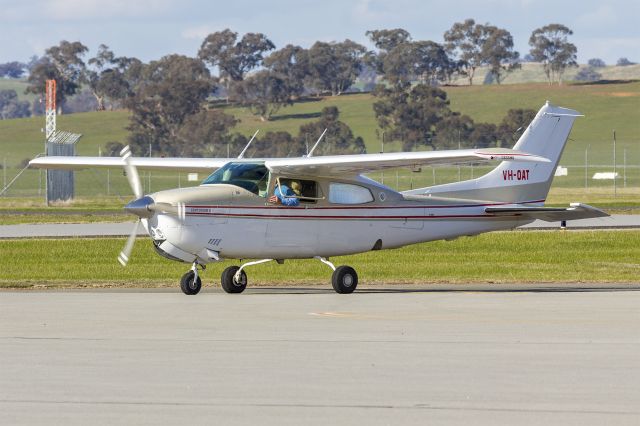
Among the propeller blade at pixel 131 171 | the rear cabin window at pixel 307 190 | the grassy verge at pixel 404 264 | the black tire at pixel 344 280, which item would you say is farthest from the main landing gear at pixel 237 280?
the grassy verge at pixel 404 264

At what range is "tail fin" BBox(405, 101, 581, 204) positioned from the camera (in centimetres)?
2172

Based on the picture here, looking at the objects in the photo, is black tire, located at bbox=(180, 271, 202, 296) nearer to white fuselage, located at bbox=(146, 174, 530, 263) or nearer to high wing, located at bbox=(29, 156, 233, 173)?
white fuselage, located at bbox=(146, 174, 530, 263)

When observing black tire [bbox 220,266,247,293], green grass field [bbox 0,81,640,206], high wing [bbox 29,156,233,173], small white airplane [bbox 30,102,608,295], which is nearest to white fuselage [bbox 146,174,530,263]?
small white airplane [bbox 30,102,608,295]

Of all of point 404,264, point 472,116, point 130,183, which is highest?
point 472,116

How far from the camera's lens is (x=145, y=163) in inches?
891

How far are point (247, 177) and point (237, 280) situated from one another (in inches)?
68.6

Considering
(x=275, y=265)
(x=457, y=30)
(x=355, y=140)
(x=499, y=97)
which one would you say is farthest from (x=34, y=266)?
(x=457, y=30)

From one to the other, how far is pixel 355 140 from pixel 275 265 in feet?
297

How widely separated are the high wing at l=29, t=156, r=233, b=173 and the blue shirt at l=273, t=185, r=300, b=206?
244 centimetres

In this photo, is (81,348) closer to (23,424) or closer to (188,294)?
(23,424)

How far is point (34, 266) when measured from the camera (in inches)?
1033

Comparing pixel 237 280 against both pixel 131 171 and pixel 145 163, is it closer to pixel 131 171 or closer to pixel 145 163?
pixel 131 171

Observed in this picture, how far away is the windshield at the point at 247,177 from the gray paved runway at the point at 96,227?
15684mm

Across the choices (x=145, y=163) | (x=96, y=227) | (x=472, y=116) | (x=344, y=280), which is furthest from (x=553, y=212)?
(x=472, y=116)
